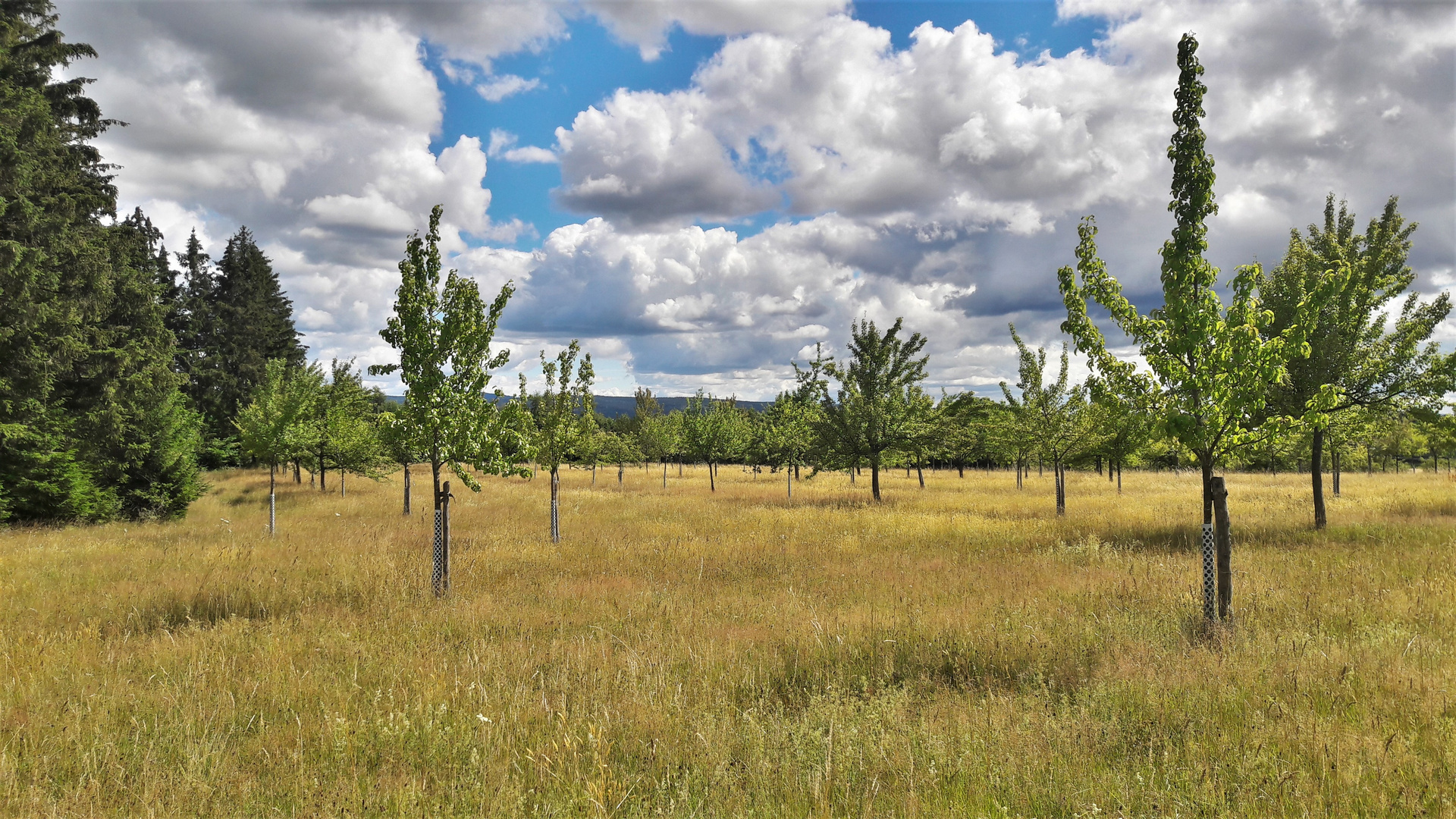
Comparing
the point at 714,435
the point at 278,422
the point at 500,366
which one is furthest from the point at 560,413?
the point at 714,435

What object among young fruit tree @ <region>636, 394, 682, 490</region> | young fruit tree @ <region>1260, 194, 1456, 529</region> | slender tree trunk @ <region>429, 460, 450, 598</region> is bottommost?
slender tree trunk @ <region>429, 460, 450, 598</region>

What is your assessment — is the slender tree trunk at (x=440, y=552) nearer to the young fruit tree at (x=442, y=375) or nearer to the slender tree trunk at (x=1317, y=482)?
the young fruit tree at (x=442, y=375)

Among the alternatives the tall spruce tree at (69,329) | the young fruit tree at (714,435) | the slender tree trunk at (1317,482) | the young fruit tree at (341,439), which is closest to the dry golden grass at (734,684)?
the slender tree trunk at (1317,482)

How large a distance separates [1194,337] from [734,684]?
25.0 feet

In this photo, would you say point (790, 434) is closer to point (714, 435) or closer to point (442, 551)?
point (714, 435)

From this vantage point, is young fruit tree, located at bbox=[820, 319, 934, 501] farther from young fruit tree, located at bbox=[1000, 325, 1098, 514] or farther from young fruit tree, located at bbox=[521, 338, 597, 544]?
young fruit tree, located at bbox=[521, 338, 597, 544]

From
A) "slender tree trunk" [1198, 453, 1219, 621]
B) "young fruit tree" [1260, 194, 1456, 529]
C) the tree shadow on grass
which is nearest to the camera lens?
the tree shadow on grass

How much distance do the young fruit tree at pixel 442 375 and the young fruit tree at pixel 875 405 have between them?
700 inches

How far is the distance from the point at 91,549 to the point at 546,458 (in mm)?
10629

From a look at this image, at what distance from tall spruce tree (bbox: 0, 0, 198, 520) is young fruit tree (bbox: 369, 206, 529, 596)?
1339 centimetres

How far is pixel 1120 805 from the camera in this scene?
14.2 feet

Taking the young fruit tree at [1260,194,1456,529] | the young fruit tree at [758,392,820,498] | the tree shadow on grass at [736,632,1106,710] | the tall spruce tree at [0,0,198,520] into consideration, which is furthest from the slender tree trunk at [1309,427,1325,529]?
the tall spruce tree at [0,0,198,520]

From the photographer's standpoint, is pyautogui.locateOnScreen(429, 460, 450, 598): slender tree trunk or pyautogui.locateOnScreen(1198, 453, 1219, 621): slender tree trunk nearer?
pyautogui.locateOnScreen(1198, 453, 1219, 621): slender tree trunk

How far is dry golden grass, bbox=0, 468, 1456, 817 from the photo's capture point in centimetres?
456
